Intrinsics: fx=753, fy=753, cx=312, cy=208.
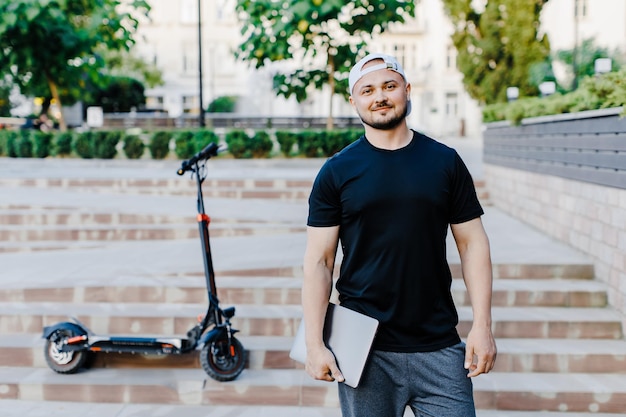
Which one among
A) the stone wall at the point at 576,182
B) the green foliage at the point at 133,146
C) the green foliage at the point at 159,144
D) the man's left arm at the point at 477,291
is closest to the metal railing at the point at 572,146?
the stone wall at the point at 576,182

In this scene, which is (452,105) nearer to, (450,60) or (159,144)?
(450,60)

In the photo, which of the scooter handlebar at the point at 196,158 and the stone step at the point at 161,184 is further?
the stone step at the point at 161,184

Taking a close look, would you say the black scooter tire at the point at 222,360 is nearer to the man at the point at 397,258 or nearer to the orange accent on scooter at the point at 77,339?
the orange accent on scooter at the point at 77,339

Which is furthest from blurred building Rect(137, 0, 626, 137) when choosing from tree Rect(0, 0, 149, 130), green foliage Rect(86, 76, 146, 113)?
tree Rect(0, 0, 149, 130)

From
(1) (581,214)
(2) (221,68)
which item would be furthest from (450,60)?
(1) (581,214)

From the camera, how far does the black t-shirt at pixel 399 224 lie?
2420mm

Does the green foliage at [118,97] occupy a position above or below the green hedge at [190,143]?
above

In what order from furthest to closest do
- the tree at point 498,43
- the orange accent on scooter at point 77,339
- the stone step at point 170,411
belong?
the tree at point 498,43
the orange accent on scooter at point 77,339
the stone step at point 170,411

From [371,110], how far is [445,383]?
0.93 metres

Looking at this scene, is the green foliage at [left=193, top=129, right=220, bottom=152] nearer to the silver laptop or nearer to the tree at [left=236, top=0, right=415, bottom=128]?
the tree at [left=236, top=0, right=415, bottom=128]

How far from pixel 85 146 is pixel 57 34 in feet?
8.43

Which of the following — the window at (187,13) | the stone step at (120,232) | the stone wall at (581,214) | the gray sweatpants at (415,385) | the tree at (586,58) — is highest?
the window at (187,13)

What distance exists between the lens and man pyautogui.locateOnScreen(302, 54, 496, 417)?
2432 millimetres

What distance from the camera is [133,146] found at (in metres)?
16.1
